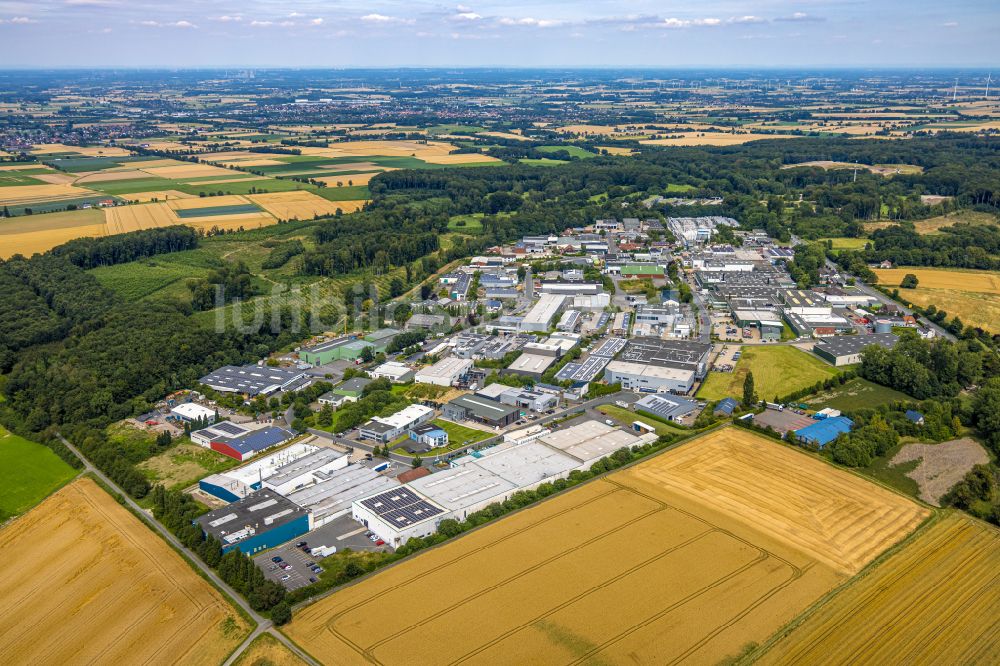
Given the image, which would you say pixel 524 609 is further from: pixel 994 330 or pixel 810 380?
pixel 994 330

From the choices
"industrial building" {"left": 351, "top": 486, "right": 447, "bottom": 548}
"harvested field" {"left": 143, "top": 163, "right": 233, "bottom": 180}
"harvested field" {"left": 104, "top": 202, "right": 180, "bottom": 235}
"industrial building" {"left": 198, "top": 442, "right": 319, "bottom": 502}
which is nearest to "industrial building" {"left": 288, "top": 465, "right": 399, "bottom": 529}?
"industrial building" {"left": 351, "top": 486, "right": 447, "bottom": 548}

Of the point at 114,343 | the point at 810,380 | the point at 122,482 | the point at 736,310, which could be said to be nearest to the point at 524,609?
→ the point at 122,482

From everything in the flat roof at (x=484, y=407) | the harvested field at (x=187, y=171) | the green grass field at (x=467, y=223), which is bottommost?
the flat roof at (x=484, y=407)

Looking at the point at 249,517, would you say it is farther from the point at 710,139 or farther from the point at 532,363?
the point at 710,139

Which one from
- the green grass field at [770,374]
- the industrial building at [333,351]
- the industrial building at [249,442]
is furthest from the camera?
the industrial building at [333,351]

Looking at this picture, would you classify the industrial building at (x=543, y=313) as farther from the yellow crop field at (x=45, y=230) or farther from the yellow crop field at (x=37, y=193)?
the yellow crop field at (x=37, y=193)

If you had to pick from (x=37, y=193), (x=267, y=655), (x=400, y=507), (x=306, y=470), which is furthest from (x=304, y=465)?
(x=37, y=193)

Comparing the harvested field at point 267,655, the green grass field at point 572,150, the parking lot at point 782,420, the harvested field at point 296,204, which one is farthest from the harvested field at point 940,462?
the green grass field at point 572,150

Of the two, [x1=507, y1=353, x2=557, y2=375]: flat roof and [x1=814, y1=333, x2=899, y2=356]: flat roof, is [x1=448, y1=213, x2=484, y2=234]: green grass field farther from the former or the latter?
[x1=814, y1=333, x2=899, y2=356]: flat roof
